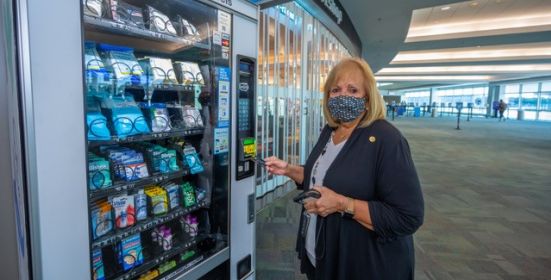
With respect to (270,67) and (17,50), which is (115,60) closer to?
(17,50)

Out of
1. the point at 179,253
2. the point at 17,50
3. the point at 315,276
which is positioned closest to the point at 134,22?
the point at 17,50

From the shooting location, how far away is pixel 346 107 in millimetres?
1295

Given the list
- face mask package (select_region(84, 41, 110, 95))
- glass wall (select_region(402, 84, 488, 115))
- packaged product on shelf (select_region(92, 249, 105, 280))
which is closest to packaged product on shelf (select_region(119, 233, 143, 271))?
packaged product on shelf (select_region(92, 249, 105, 280))

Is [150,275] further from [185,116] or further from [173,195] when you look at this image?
[185,116]

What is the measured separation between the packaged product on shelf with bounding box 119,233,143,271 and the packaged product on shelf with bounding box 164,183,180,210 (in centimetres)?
25

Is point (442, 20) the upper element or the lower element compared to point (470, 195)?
upper

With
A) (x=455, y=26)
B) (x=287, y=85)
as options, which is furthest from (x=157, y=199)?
(x=455, y=26)

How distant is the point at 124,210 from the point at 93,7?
0.95m

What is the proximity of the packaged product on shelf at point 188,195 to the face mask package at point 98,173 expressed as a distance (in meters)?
0.52

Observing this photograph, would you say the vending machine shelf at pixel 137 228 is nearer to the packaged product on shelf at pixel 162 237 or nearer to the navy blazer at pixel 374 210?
the packaged product on shelf at pixel 162 237

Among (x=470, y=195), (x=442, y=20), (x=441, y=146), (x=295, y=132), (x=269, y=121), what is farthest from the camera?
(x=442, y=20)

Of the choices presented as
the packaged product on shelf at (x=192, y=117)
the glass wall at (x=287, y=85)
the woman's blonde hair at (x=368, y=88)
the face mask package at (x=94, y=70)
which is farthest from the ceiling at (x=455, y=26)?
the face mask package at (x=94, y=70)

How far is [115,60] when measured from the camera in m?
1.48

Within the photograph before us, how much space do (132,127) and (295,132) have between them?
3527mm
